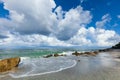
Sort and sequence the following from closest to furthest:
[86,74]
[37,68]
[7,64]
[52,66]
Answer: [86,74] → [7,64] → [37,68] → [52,66]

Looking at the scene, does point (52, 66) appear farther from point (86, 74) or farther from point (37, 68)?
point (86, 74)

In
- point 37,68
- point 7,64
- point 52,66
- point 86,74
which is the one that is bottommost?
point 86,74

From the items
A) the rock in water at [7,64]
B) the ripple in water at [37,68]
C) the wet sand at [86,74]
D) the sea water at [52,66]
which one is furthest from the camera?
the rock in water at [7,64]

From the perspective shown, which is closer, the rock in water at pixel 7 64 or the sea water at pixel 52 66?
the sea water at pixel 52 66

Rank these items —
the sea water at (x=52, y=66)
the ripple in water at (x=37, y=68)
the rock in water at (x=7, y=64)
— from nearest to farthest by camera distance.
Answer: the ripple in water at (x=37, y=68)
the sea water at (x=52, y=66)
the rock in water at (x=7, y=64)

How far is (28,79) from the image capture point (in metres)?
11.7

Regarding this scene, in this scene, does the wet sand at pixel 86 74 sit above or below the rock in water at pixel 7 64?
below

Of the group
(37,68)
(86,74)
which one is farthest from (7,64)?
(86,74)

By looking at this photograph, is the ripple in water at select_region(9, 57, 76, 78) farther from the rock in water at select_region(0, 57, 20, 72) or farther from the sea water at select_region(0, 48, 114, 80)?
the rock in water at select_region(0, 57, 20, 72)

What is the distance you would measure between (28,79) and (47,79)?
5.50 ft

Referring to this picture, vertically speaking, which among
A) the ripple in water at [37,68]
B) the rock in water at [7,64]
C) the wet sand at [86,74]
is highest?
the rock in water at [7,64]

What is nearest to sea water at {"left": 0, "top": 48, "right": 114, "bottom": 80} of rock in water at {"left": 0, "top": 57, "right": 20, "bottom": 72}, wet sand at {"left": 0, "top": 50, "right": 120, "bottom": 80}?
wet sand at {"left": 0, "top": 50, "right": 120, "bottom": 80}

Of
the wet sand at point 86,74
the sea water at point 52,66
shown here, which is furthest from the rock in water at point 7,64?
the wet sand at point 86,74

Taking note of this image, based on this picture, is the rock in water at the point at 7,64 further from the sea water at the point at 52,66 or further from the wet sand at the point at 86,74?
the wet sand at the point at 86,74
